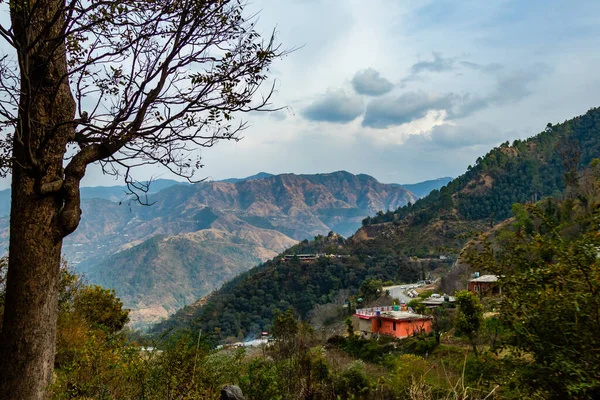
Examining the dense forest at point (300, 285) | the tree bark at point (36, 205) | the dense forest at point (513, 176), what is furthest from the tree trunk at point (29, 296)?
the dense forest at point (513, 176)

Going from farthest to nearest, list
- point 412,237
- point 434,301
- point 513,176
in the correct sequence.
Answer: point 513,176, point 412,237, point 434,301

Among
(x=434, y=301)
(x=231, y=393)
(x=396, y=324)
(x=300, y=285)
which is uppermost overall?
(x=231, y=393)

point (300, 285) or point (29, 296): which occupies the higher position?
A: point (29, 296)

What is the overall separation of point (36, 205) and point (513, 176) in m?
75.9

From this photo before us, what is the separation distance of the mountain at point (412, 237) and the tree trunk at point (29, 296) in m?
43.3

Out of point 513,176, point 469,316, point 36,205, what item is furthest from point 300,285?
point 36,205

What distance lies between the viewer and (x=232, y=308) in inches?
2041

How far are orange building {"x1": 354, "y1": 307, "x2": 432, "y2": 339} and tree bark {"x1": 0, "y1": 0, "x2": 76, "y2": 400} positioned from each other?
22.9 m

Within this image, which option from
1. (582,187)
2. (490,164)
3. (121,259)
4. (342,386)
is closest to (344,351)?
(342,386)

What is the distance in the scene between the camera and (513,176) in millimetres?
69625

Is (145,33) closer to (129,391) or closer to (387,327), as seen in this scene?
(129,391)

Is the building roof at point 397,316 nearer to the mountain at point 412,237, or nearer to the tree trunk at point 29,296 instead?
the mountain at point 412,237

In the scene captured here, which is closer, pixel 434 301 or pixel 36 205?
pixel 36 205

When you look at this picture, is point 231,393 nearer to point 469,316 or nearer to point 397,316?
point 469,316
